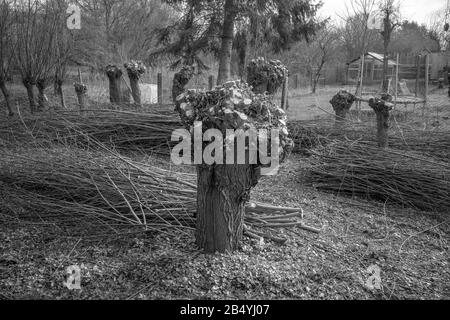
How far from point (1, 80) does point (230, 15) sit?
5.78m

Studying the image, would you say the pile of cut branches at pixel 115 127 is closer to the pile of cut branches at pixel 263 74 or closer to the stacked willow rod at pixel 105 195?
the pile of cut branches at pixel 263 74

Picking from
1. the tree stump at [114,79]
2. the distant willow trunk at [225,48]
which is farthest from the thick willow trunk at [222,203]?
the distant willow trunk at [225,48]

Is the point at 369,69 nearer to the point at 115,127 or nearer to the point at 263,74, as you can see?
the point at 263,74

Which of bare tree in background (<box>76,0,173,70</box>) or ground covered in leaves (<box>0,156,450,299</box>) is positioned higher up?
bare tree in background (<box>76,0,173,70</box>)

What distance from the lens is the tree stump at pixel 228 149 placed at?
2.30 metres

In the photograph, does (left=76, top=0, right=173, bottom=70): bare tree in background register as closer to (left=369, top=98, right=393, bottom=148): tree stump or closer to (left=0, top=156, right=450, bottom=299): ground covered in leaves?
(left=369, top=98, right=393, bottom=148): tree stump

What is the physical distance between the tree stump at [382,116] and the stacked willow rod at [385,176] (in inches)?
7.1

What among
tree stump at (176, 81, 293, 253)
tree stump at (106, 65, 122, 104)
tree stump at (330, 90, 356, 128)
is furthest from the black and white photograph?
tree stump at (106, 65, 122, 104)

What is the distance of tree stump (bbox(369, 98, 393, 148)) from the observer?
15.4 ft

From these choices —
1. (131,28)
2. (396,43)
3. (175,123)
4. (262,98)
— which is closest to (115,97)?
(175,123)

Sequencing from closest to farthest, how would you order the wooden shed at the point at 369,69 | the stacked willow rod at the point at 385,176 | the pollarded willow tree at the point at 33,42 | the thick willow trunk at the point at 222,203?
the thick willow trunk at the point at 222,203
the stacked willow rod at the point at 385,176
the pollarded willow tree at the point at 33,42
the wooden shed at the point at 369,69

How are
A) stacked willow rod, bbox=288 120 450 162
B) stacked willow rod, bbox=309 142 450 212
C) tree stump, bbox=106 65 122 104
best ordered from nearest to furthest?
1. stacked willow rod, bbox=309 142 450 212
2. stacked willow rod, bbox=288 120 450 162
3. tree stump, bbox=106 65 122 104

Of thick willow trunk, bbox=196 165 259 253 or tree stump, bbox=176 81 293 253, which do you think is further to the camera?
thick willow trunk, bbox=196 165 259 253

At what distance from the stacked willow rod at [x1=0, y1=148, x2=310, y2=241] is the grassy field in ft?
0.37
